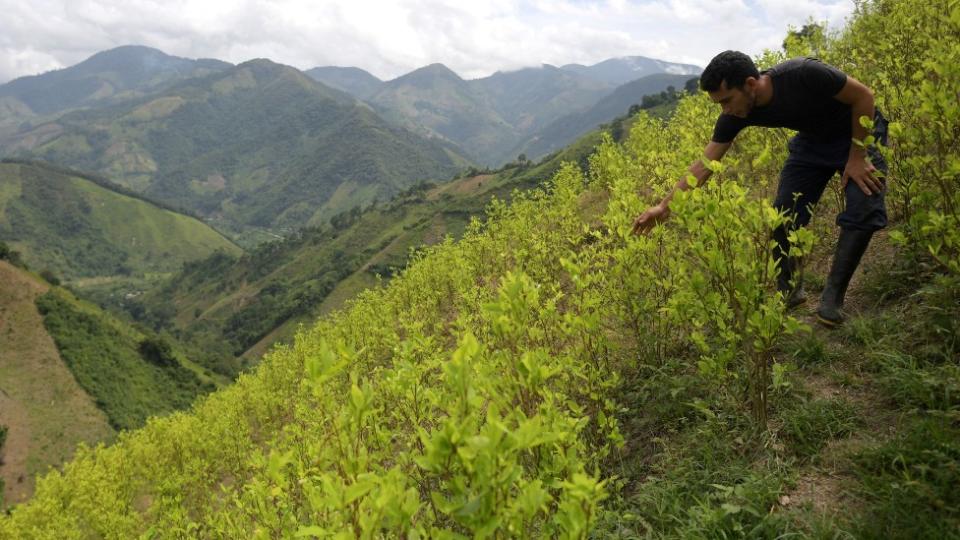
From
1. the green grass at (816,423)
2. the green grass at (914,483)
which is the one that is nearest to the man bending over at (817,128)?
the green grass at (816,423)

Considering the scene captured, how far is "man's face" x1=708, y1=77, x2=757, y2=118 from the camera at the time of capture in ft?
14.9

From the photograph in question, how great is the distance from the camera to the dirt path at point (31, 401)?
6769 cm

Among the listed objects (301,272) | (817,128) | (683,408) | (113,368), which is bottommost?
(113,368)

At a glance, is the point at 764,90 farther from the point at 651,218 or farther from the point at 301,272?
the point at 301,272

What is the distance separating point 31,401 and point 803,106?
10332 cm

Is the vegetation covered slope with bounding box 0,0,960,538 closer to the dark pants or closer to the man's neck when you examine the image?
the dark pants

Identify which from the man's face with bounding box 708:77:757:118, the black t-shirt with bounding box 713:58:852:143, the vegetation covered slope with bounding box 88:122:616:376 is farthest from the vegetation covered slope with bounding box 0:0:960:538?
the vegetation covered slope with bounding box 88:122:616:376

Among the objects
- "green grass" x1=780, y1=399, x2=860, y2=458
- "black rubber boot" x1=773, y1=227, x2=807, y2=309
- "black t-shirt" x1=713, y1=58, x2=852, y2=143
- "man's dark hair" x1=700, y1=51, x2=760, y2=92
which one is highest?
"man's dark hair" x1=700, y1=51, x2=760, y2=92

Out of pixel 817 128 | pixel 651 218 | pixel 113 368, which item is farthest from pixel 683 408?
pixel 113 368

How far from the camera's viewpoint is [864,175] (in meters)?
4.45

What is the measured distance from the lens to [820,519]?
124 inches

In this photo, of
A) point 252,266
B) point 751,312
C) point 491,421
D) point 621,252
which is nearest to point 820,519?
point 751,312

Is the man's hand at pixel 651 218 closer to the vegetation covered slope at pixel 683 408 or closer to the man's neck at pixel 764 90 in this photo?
the vegetation covered slope at pixel 683 408

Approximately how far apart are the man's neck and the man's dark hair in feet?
0.63
